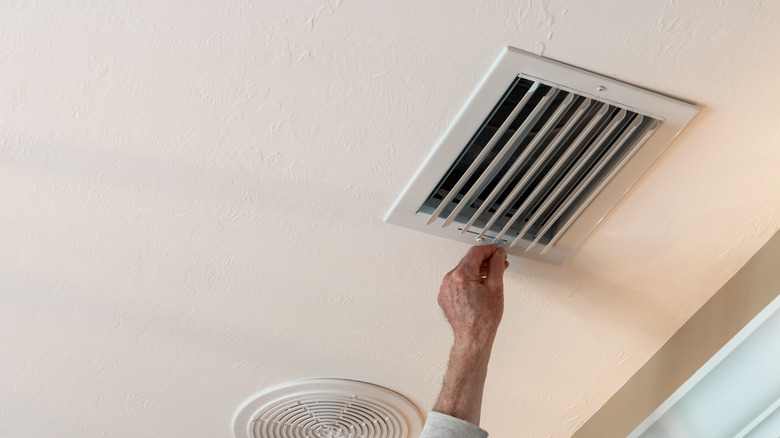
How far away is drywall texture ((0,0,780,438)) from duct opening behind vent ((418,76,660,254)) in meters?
0.06

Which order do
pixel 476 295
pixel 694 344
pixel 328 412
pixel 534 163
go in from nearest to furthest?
pixel 534 163 → pixel 476 295 → pixel 694 344 → pixel 328 412

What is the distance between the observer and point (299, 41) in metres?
0.96

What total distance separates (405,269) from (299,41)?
1.44ft

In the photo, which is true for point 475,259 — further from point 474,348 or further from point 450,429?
Answer: point 450,429

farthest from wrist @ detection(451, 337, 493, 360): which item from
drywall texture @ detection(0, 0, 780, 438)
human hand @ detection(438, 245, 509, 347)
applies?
drywall texture @ detection(0, 0, 780, 438)

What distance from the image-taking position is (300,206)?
117cm

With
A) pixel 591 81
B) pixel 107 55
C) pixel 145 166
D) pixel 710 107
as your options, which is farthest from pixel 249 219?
pixel 710 107

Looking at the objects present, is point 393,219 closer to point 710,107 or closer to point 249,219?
point 249,219

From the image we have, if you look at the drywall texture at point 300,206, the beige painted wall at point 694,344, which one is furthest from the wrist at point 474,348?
the beige painted wall at point 694,344

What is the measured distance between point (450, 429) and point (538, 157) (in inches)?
15.0

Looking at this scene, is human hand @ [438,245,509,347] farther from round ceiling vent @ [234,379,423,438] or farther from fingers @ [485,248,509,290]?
round ceiling vent @ [234,379,423,438]

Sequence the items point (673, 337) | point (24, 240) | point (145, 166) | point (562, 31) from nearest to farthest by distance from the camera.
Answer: point (562, 31) < point (145, 166) < point (24, 240) < point (673, 337)

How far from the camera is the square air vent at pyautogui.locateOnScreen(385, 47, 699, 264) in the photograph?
3.26 ft

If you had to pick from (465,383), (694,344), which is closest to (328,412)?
(465,383)
